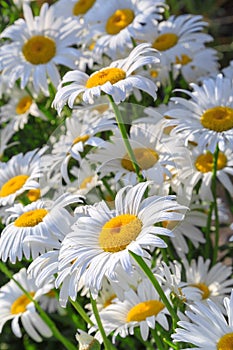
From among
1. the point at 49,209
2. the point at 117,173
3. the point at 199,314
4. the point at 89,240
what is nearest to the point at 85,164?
the point at 117,173

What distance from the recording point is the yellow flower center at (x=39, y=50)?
5.49ft

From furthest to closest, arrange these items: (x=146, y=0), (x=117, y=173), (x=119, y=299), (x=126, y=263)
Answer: (x=146, y=0) → (x=117, y=173) → (x=119, y=299) → (x=126, y=263)

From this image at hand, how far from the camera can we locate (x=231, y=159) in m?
1.46

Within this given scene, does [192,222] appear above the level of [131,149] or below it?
below

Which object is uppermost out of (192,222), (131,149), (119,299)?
(131,149)

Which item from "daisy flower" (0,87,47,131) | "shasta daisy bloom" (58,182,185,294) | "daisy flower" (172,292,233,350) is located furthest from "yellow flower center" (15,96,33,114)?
"daisy flower" (172,292,233,350)

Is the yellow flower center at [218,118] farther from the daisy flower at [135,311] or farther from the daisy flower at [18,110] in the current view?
the daisy flower at [18,110]

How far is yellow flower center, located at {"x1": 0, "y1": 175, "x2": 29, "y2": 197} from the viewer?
4.51 feet

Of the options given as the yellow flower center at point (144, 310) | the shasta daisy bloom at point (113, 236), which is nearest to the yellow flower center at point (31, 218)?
the shasta daisy bloom at point (113, 236)

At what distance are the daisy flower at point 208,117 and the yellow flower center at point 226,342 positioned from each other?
14.3 inches

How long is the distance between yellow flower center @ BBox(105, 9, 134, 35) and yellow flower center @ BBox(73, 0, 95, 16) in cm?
11

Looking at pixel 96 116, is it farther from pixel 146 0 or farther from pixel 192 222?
pixel 146 0

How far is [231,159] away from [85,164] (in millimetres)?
295

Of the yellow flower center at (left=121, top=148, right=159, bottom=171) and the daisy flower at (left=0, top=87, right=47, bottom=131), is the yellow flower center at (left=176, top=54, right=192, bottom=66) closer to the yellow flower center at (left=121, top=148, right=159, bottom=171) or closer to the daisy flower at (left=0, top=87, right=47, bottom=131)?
the daisy flower at (left=0, top=87, right=47, bottom=131)
